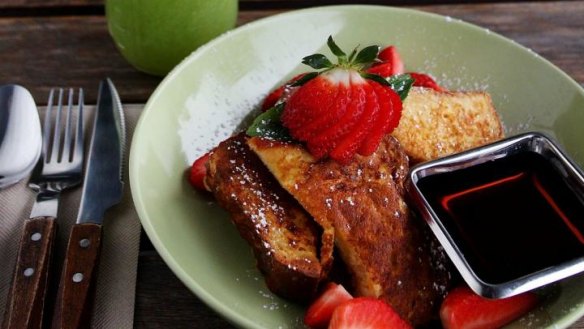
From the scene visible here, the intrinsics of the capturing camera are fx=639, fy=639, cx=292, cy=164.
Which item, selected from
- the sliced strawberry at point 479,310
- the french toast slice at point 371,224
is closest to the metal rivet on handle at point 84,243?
the french toast slice at point 371,224

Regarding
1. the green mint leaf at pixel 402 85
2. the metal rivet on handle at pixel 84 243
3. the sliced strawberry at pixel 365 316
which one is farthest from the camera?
the green mint leaf at pixel 402 85

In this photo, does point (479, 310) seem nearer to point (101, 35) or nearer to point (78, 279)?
point (78, 279)

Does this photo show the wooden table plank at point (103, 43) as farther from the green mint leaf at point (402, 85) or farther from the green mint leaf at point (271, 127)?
the green mint leaf at point (402, 85)

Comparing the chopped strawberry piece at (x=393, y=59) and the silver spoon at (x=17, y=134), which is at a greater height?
the chopped strawberry piece at (x=393, y=59)

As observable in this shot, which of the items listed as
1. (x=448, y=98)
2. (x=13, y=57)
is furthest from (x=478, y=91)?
(x=13, y=57)

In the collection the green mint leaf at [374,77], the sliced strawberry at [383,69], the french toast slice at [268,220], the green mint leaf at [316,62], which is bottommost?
the french toast slice at [268,220]

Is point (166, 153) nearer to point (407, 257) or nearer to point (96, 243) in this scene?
point (96, 243)

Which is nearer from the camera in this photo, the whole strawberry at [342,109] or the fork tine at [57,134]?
the whole strawberry at [342,109]
